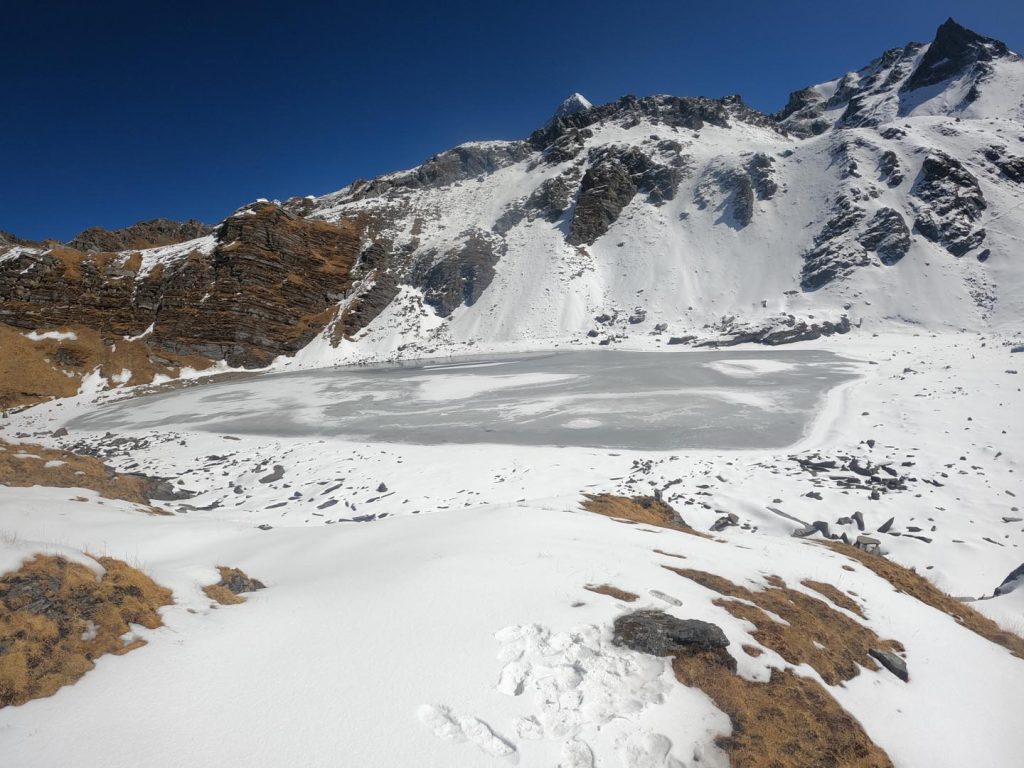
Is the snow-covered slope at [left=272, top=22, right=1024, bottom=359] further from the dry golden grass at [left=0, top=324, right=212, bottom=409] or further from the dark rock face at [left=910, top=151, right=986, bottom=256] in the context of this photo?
the dry golden grass at [left=0, top=324, right=212, bottom=409]

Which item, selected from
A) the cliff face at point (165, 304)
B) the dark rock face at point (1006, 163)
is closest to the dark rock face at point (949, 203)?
the dark rock face at point (1006, 163)

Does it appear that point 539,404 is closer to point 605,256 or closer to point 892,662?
point 892,662

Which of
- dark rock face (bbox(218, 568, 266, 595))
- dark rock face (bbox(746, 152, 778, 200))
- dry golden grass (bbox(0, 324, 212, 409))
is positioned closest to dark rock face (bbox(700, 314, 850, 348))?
dark rock face (bbox(746, 152, 778, 200))

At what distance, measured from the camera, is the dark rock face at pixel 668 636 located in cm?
505

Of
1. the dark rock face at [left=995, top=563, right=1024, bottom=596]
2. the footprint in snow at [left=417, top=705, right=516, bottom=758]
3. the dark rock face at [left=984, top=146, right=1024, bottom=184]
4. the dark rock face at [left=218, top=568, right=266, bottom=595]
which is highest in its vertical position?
the dark rock face at [left=984, top=146, right=1024, bottom=184]

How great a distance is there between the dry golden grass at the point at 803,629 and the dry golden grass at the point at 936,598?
8.22 feet

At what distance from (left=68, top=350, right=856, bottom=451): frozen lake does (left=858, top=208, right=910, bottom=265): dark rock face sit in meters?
31.9

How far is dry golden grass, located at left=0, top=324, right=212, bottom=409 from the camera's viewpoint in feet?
132

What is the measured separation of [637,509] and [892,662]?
718cm

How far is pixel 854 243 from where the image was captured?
65688mm

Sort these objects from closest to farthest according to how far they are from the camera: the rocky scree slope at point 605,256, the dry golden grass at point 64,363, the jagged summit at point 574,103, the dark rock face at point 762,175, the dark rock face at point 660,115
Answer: the dry golden grass at point 64,363, the rocky scree slope at point 605,256, the dark rock face at point 762,175, the dark rock face at point 660,115, the jagged summit at point 574,103

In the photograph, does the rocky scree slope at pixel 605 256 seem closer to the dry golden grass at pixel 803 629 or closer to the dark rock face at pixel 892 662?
the dry golden grass at pixel 803 629

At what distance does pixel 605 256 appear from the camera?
254 ft

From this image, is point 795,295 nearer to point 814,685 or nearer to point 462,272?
point 462,272
